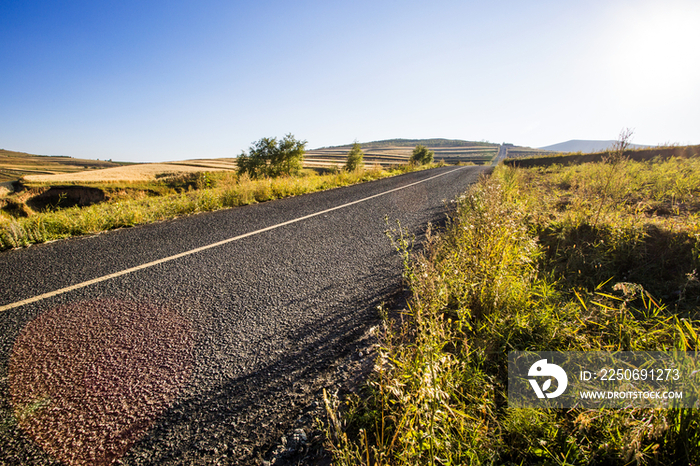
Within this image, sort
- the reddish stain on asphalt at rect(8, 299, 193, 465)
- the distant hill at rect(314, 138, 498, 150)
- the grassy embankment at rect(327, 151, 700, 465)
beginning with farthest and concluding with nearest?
the distant hill at rect(314, 138, 498, 150)
the reddish stain on asphalt at rect(8, 299, 193, 465)
the grassy embankment at rect(327, 151, 700, 465)

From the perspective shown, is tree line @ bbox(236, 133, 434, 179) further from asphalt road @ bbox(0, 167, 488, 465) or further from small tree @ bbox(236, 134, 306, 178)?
asphalt road @ bbox(0, 167, 488, 465)

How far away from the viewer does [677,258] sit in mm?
2850

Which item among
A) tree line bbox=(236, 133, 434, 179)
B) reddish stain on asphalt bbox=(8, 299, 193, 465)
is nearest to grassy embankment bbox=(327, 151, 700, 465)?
reddish stain on asphalt bbox=(8, 299, 193, 465)

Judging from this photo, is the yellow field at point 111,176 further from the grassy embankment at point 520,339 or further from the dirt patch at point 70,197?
the grassy embankment at point 520,339

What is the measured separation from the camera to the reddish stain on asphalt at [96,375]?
1.45 meters

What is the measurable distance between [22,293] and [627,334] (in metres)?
5.37

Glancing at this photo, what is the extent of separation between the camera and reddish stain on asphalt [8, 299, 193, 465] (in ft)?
4.76

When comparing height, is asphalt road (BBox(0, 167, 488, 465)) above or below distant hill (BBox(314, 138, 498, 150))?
below

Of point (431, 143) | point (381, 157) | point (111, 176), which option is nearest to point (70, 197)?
point (111, 176)

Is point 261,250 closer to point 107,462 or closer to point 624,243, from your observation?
point 107,462

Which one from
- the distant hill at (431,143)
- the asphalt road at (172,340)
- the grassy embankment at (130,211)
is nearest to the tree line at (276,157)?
the grassy embankment at (130,211)

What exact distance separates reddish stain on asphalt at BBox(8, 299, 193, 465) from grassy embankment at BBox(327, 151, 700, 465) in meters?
1.12

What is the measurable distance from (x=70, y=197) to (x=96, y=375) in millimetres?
35728

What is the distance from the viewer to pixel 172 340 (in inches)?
86.1
